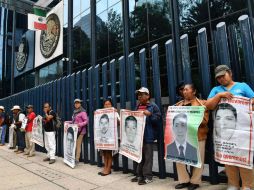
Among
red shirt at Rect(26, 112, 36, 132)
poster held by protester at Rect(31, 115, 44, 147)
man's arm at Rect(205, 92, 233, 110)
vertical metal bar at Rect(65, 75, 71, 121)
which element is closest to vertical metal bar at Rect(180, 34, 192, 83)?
man's arm at Rect(205, 92, 233, 110)

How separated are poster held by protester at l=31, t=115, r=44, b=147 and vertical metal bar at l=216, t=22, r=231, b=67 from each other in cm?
657

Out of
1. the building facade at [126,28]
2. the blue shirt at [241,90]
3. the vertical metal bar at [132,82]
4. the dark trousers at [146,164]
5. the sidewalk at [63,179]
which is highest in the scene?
the building facade at [126,28]

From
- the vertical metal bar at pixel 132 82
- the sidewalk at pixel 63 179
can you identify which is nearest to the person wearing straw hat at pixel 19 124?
the sidewalk at pixel 63 179

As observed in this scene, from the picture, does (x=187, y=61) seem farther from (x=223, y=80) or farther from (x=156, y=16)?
(x=156, y=16)

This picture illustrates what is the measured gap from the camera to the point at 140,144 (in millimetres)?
5887

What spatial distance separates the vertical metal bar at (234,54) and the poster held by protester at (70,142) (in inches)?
172

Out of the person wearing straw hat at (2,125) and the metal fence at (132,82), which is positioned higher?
the metal fence at (132,82)

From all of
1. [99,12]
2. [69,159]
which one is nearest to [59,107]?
[69,159]

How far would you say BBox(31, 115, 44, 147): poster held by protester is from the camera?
9.73 metres

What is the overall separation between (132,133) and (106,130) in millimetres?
996

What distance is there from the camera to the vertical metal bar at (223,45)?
5156mm

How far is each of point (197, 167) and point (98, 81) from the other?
4.07 meters

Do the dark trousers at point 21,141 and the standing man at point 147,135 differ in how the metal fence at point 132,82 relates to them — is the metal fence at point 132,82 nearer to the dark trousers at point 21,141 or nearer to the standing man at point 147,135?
the standing man at point 147,135

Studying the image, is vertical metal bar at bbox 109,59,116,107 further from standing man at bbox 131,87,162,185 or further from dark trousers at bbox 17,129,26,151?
dark trousers at bbox 17,129,26,151
